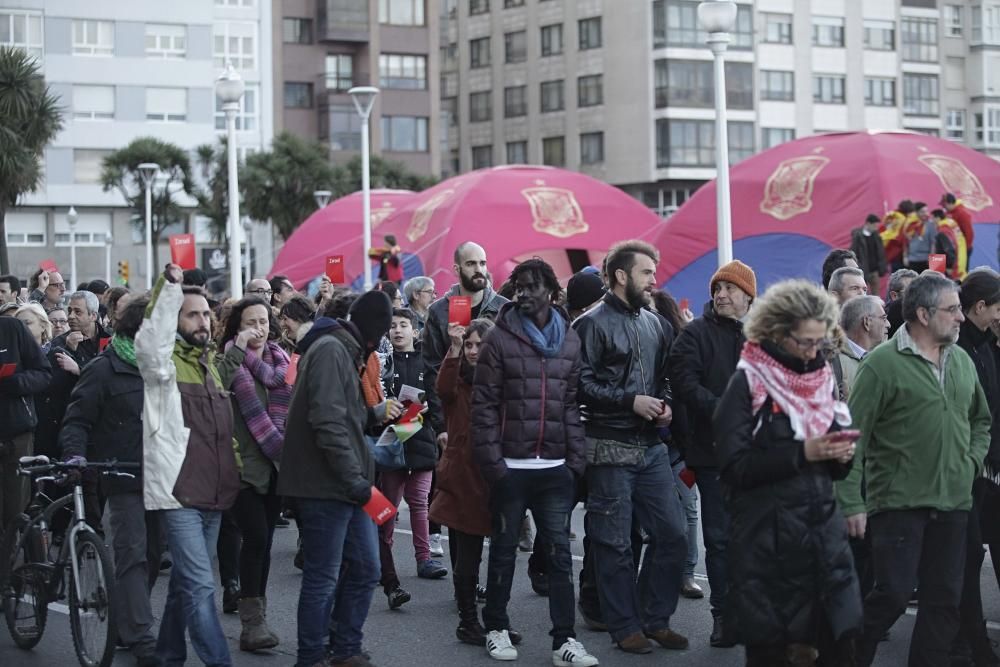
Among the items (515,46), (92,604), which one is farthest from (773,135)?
(92,604)

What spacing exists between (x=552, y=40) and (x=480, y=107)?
5.95 meters

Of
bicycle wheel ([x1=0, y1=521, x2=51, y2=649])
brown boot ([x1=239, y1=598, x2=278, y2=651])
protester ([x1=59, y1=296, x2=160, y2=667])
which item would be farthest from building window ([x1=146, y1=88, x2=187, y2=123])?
protester ([x1=59, y1=296, x2=160, y2=667])

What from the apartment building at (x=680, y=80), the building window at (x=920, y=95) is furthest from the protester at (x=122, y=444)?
the building window at (x=920, y=95)

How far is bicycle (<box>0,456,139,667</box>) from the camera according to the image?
838 centimetres

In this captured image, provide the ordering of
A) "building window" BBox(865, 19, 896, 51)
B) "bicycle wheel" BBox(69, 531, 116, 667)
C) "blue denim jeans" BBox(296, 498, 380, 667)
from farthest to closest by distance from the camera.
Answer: "building window" BBox(865, 19, 896, 51)
"bicycle wheel" BBox(69, 531, 116, 667)
"blue denim jeans" BBox(296, 498, 380, 667)

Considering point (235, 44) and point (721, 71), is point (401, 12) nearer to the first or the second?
point (235, 44)

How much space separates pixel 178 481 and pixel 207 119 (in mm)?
67586

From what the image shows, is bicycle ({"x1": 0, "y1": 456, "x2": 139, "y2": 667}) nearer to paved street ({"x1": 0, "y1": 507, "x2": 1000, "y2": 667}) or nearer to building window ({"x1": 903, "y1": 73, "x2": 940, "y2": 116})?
paved street ({"x1": 0, "y1": 507, "x2": 1000, "y2": 667})

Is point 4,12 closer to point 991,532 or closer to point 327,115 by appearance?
point 327,115

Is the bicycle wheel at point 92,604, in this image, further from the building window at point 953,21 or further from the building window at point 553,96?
the building window at point 953,21

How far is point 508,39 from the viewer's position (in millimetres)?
82188

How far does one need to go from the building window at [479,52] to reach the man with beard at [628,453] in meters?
75.7

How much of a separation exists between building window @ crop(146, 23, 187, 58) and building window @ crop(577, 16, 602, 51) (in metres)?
18.6

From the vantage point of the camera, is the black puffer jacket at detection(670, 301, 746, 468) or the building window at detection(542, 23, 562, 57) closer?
the black puffer jacket at detection(670, 301, 746, 468)
